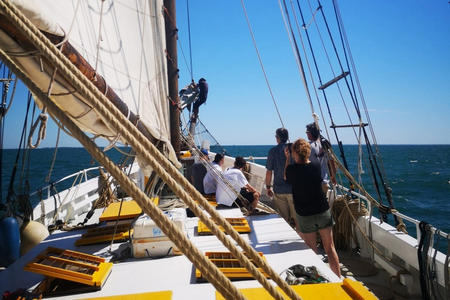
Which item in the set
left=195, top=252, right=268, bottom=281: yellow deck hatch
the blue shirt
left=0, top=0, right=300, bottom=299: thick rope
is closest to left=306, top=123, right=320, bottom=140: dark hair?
the blue shirt

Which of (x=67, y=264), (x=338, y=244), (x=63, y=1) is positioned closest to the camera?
(x=63, y=1)

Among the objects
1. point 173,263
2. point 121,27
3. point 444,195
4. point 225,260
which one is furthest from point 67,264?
point 444,195

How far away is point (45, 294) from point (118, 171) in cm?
180

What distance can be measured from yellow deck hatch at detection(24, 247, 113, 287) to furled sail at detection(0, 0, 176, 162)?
45.4 inches

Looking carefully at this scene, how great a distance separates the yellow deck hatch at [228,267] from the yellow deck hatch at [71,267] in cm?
83

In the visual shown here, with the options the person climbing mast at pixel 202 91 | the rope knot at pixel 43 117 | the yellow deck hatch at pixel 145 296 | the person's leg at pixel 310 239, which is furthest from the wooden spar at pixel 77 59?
the person climbing mast at pixel 202 91

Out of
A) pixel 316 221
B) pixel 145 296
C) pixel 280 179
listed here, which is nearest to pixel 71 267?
pixel 145 296

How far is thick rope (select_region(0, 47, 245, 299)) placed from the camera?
95cm

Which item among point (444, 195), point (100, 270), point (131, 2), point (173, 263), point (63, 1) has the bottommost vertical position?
point (444, 195)

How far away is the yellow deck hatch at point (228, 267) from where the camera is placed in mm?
2207

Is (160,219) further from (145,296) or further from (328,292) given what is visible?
(328,292)

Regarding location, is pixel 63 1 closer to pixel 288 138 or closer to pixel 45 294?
pixel 45 294

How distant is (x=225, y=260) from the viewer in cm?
241

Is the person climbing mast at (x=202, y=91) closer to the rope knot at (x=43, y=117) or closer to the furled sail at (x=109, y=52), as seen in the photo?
the furled sail at (x=109, y=52)
